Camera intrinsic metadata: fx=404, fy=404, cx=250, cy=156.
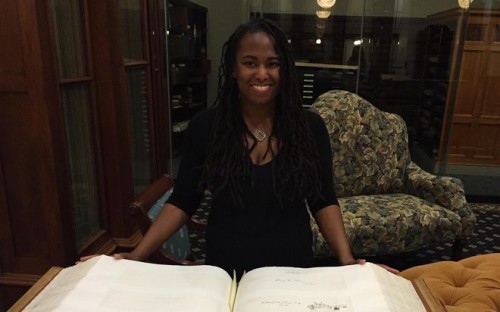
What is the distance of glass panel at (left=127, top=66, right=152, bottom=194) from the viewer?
2539 millimetres

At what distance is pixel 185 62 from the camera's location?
14.1 feet

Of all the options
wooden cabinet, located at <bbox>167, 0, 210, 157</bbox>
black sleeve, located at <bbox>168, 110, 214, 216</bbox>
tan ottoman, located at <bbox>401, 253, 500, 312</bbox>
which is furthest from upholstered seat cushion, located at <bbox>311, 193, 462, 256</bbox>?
wooden cabinet, located at <bbox>167, 0, 210, 157</bbox>

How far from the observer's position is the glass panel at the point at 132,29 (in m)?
2.34

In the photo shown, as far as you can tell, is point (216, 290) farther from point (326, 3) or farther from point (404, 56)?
point (404, 56)

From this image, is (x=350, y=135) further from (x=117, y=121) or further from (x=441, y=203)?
(x=117, y=121)

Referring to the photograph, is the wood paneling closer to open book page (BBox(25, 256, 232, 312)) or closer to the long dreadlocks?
the long dreadlocks

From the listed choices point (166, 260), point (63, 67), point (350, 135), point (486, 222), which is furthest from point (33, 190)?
point (486, 222)

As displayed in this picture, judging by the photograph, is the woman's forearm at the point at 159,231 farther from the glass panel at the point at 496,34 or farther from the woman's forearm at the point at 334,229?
the glass panel at the point at 496,34

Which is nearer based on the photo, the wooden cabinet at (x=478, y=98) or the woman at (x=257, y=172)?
the woman at (x=257, y=172)

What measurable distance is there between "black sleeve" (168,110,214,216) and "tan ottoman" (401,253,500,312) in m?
0.77

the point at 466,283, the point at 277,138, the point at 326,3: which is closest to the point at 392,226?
the point at 466,283

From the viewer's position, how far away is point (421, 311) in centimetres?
68

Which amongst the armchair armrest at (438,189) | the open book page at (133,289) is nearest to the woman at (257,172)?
the open book page at (133,289)

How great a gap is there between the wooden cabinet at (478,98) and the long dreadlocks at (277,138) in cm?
357
